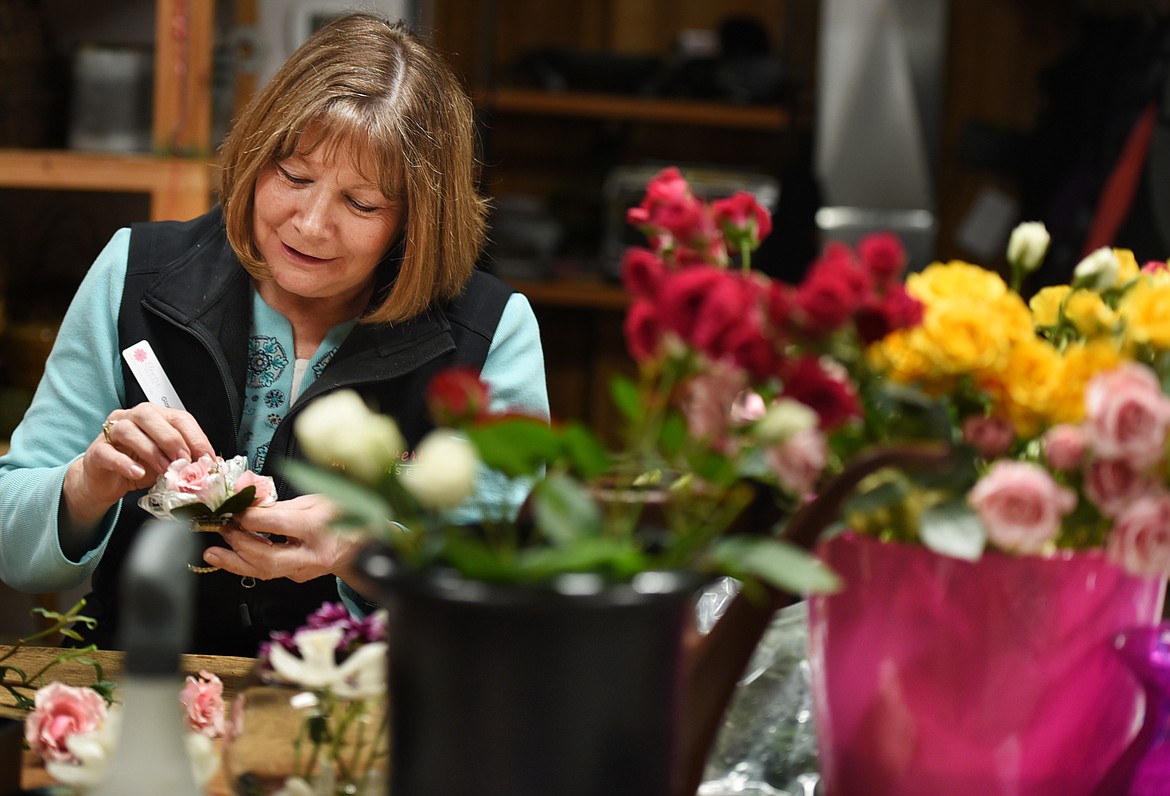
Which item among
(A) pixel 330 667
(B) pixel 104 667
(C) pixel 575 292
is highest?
(A) pixel 330 667

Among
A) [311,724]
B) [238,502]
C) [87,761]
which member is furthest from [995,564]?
[238,502]

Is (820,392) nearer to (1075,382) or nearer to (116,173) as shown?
(1075,382)

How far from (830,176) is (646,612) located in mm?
3038

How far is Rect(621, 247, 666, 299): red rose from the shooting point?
26.4 inches

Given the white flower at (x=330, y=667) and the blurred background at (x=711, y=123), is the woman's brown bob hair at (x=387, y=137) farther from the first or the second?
the blurred background at (x=711, y=123)

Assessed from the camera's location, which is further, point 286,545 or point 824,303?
point 286,545

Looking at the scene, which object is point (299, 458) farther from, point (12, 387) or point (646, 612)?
point (12, 387)

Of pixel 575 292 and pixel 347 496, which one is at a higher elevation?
pixel 347 496

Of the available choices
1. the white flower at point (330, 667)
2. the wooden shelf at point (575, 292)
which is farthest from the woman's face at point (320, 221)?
the wooden shelf at point (575, 292)

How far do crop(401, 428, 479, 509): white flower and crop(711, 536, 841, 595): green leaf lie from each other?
123 millimetres

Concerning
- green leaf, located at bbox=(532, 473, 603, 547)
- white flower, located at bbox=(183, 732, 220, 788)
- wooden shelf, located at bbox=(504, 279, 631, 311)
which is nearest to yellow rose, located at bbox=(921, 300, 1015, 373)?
green leaf, located at bbox=(532, 473, 603, 547)

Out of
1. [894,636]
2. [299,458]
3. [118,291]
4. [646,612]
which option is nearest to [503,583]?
[646,612]

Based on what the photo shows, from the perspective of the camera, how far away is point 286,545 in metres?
1.24

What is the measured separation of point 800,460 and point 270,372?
87 centimetres
